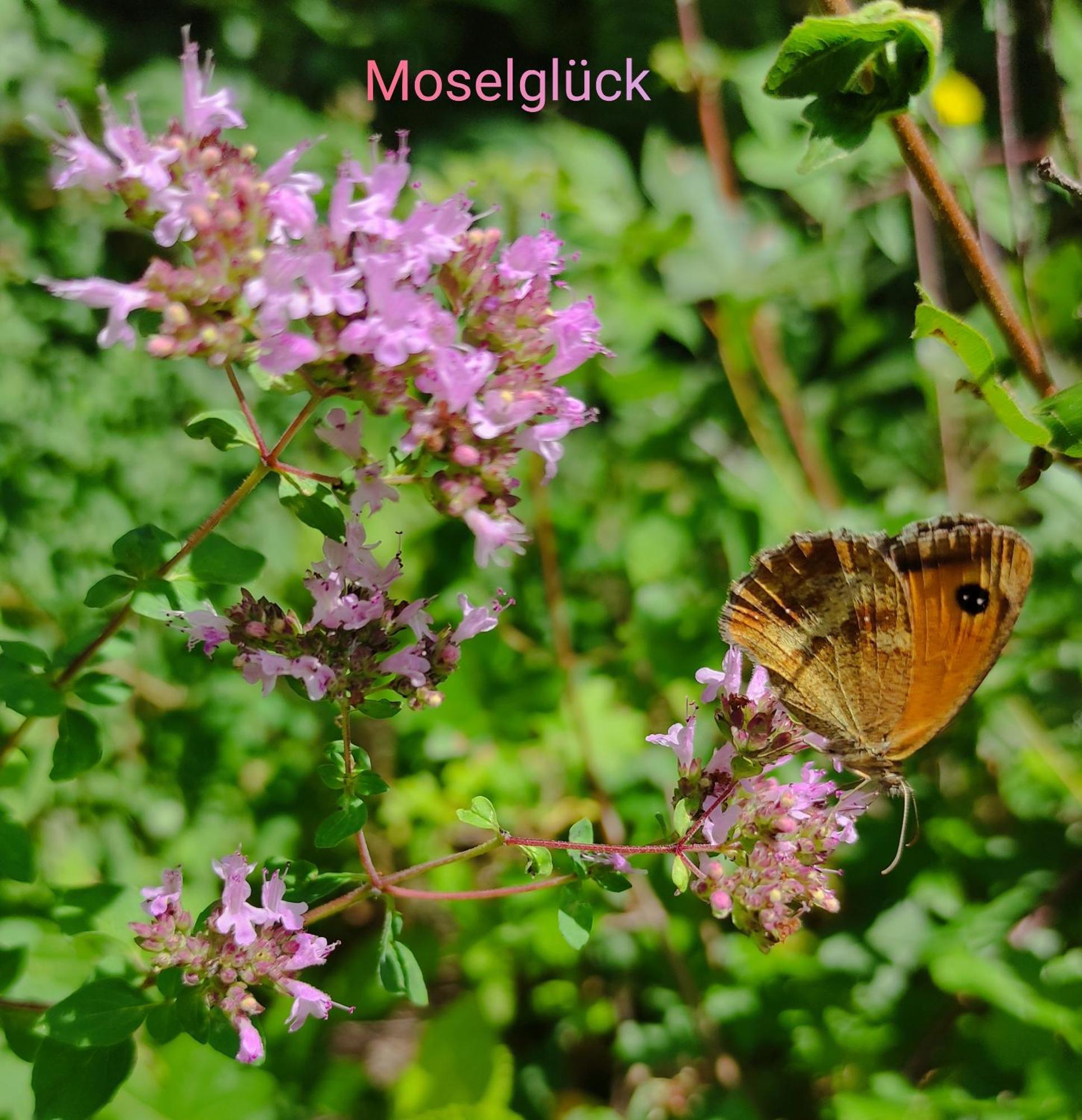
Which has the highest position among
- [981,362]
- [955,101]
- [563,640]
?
[955,101]

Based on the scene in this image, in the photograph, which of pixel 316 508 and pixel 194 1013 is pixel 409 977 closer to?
pixel 194 1013

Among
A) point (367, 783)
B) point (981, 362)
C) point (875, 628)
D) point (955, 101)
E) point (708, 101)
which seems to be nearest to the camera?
point (981, 362)

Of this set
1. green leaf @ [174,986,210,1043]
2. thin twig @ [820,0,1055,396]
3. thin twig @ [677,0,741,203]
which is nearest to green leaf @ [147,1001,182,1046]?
green leaf @ [174,986,210,1043]

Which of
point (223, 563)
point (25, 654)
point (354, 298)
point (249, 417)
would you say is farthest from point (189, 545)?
point (354, 298)

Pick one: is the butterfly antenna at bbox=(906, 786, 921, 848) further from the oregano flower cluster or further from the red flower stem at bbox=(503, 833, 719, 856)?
the oregano flower cluster

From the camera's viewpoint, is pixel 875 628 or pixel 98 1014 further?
pixel 875 628

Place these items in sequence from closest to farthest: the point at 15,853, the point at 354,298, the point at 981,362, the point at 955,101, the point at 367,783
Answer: the point at 354,298 → the point at 981,362 → the point at 367,783 → the point at 15,853 → the point at 955,101

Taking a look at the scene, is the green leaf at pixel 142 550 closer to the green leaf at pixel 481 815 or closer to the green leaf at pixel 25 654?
the green leaf at pixel 25 654

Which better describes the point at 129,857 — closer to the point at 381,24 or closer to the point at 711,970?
the point at 711,970
